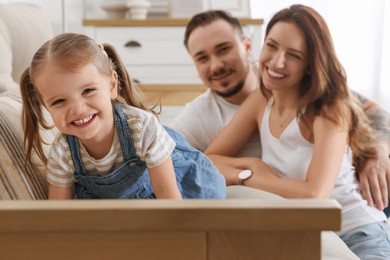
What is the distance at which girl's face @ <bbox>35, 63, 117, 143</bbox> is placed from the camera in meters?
1.27

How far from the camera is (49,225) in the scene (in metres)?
0.90

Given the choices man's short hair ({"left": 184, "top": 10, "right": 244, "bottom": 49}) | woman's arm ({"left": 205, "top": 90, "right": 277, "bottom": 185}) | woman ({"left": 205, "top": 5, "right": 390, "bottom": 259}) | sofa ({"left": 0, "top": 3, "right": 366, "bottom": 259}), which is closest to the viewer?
sofa ({"left": 0, "top": 3, "right": 366, "bottom": 259})

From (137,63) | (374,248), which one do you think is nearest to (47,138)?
(374,248)

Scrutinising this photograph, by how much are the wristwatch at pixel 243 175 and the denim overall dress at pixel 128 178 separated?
340 millimetres

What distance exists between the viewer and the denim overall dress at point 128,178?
4.67 feet

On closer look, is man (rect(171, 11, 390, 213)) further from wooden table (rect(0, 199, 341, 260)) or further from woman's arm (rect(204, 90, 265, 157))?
wooden table (rect(0, 199, 341, 260))

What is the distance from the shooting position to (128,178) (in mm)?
1449

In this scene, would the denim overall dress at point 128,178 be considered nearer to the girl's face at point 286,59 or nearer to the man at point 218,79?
the girl's face at point 286,59

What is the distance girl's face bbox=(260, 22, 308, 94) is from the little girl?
1.82 feet

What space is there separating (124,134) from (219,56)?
107 centimetres

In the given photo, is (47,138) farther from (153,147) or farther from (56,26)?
(56,26)

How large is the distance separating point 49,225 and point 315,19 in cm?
129

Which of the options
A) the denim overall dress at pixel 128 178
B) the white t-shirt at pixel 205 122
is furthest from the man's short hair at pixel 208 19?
the denim overall dress at pixel 128 178

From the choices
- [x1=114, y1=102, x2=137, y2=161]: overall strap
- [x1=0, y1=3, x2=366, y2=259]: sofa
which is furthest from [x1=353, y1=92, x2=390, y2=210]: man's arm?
[x1=0, y1=3, x2=366, y2=259]: sofa
